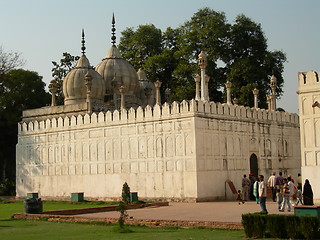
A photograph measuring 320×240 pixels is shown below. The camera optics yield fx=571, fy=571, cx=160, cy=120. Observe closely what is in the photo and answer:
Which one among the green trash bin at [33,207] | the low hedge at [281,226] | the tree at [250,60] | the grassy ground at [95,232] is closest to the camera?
the low hedge at [281,226]

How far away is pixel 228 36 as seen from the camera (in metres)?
48.6

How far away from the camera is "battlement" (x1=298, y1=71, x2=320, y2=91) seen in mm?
22031

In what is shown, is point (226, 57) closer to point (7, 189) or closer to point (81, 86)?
point (81, 86)

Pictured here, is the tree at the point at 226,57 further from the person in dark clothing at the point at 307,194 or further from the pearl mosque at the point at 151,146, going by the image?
the person in dark clothing at the point at 307,194

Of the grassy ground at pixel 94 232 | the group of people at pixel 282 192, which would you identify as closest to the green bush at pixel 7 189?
the group of people at pixel 282 192

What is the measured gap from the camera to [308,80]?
22.2m

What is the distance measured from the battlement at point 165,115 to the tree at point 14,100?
7.26m

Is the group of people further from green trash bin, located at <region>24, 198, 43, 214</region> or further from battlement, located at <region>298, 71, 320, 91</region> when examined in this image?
green trash bin, located at <region>24, 198, 43, 214</region>

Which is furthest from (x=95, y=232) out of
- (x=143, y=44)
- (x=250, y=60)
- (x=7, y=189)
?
(x=143, y=44)

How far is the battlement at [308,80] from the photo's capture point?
2203 centimetres

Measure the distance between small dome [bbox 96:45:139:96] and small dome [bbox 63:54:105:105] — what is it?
1237 mm

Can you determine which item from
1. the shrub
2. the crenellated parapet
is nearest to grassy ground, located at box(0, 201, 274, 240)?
the shrub

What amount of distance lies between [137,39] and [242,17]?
435 inches

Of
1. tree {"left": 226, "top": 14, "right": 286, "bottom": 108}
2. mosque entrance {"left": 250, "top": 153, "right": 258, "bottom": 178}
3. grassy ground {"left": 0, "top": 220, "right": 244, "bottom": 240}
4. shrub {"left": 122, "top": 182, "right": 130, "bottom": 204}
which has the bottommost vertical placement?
grassy ground {"left": 0, "top": 220, "right": 244, "bottom": 240}
